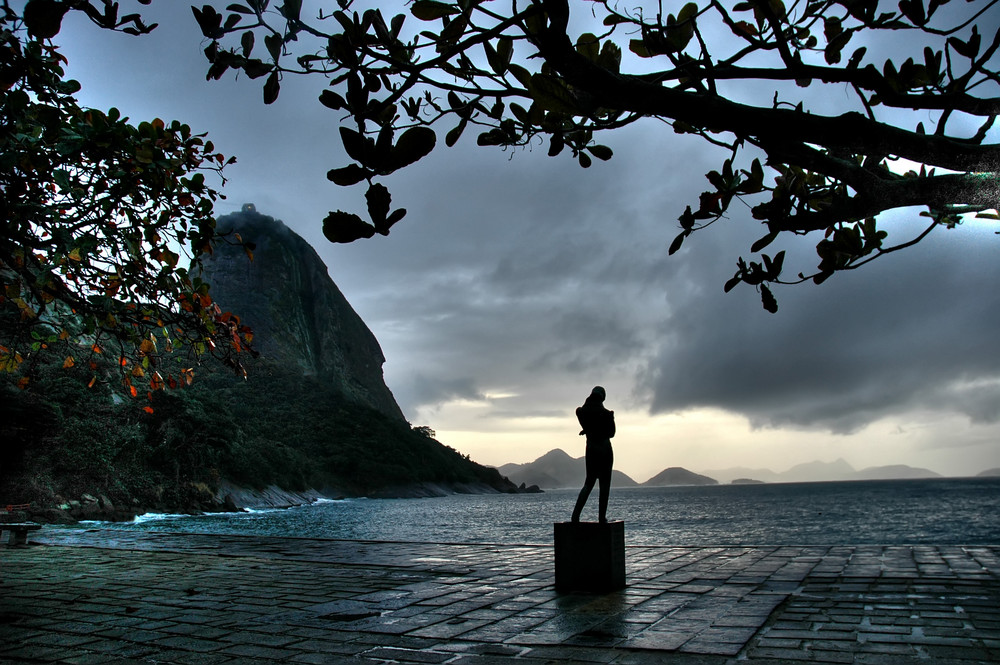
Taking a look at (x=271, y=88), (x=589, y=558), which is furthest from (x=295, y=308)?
(x=271, y=88)

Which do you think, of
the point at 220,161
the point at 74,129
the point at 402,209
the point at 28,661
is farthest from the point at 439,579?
the point at 402,209

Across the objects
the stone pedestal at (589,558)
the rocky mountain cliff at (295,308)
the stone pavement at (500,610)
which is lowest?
the stone pavement at (500,610)

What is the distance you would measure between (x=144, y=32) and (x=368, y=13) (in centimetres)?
162

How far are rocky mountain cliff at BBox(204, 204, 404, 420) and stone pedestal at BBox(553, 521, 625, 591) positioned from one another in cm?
10655

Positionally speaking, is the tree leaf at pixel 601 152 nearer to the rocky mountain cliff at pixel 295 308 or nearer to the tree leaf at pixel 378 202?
the tree leaf at pixel 378 202

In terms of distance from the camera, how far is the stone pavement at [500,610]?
13.6 feet

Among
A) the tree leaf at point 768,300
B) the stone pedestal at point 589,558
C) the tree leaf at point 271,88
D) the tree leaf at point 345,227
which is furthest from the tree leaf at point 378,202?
the stone pedestal at point 589,558

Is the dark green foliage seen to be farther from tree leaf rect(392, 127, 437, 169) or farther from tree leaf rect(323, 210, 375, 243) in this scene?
tree leaf rect(392, 127, 437, 169)

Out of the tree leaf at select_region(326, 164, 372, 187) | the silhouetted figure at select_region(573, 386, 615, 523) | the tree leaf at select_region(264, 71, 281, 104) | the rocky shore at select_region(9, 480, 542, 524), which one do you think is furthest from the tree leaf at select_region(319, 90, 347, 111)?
the rocky shore at select_region(9, 480, 542, 524)

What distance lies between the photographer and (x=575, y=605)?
566 centimetres

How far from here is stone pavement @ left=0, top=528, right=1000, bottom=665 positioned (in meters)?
4.13

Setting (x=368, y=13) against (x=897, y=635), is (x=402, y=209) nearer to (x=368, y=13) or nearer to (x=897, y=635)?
(x=368, y=13)

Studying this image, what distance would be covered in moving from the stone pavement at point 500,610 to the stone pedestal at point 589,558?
20 cm

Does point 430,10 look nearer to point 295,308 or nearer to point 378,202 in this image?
point 378,202
